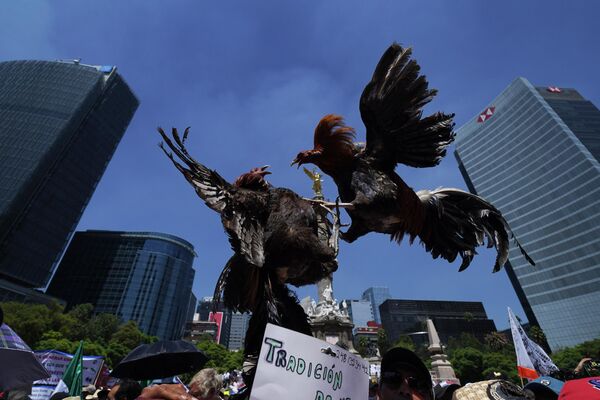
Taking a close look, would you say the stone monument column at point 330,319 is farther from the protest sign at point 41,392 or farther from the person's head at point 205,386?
the person's head at point 205,386

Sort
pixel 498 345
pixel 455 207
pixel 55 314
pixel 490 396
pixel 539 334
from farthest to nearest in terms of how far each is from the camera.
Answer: pixel 498 345
pixel 539 334
pixel 55 314
pixel 455 207
pixel 490 396

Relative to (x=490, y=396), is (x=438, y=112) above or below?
above

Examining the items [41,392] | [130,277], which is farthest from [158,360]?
[130,277]

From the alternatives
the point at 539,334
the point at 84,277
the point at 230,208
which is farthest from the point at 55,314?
the point at 539,334

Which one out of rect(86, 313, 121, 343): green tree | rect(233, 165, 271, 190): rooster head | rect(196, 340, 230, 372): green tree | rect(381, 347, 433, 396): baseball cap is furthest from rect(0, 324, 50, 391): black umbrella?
rect(86, 313, 121, 343): green tree

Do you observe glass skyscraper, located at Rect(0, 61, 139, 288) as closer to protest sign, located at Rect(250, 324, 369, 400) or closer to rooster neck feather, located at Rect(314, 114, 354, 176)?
rooster neck feather, located at Rect(314, 114, 354, 176)

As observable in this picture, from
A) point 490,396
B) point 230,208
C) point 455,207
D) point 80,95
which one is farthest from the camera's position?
point 80,95

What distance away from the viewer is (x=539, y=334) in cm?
5412

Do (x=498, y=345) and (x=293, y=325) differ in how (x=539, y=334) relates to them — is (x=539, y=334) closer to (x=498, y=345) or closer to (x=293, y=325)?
(x=498, y=345)

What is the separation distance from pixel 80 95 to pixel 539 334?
117 meters

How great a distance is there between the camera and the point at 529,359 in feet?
30.5

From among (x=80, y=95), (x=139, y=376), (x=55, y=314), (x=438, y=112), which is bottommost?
(x=139, y=376)

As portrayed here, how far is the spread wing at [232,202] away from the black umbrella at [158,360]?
4.89 meters

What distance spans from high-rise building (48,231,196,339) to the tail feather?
3970 inches
